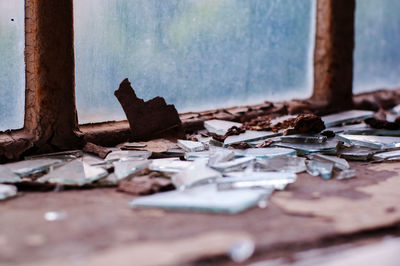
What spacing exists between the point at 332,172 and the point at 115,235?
1341mm

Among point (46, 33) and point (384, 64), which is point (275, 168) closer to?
point (46, 33)

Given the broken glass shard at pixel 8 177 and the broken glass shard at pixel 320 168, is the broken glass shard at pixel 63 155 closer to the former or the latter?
the broken glass shard at pixel 8 177

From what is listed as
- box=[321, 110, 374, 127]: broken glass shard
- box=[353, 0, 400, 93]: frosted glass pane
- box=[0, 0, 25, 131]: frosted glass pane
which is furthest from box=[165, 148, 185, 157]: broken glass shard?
box=[353, 0, 400, 93]: frosted glass pane

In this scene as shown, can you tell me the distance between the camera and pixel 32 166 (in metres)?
2.73

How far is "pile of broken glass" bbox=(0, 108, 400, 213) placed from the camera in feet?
7.59

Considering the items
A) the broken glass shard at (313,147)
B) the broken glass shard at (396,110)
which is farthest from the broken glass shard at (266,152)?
the broken glass shard at (396,110)

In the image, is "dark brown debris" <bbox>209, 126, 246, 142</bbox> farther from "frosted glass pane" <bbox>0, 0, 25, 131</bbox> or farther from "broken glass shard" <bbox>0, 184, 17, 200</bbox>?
"broken glass shard" <bbox>0, 184, 17, 200</bbox>

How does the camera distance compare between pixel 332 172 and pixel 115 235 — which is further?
pixel 332 172

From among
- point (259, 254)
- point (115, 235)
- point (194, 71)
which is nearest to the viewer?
point (259, 254)

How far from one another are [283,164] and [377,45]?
274 cm

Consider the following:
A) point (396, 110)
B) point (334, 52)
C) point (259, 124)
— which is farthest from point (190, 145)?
point (396, 110)

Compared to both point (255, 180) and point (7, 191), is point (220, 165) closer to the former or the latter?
point (255, 180)

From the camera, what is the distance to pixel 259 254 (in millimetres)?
1786

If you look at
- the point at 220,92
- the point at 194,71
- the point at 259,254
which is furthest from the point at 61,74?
the point at 259,254
